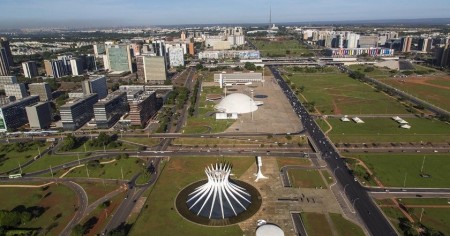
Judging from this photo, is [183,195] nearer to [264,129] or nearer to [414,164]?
[264,129]

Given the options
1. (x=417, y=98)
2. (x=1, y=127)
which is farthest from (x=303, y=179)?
(x=1, y=127)

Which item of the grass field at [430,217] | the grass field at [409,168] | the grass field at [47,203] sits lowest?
the grass field at [430,217]

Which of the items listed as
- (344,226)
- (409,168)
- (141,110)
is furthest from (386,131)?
(141,110)

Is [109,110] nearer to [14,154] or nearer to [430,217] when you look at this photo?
[14,154]

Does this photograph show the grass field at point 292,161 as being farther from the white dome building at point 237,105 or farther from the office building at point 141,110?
the office building at point 141,110

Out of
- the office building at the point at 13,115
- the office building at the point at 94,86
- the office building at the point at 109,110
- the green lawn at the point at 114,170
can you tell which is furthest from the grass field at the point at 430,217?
the office building at the point at 94,86

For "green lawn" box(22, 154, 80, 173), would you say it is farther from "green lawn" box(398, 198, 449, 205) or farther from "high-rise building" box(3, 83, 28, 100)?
"green lawn" box(398, 198, 449, 205)
